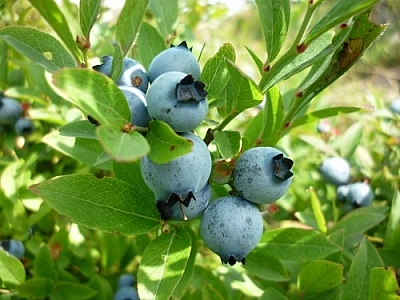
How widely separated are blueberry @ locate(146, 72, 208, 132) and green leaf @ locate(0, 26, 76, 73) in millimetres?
207

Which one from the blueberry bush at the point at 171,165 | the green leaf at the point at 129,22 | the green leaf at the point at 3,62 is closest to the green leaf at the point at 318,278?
the blueberry bush at the point at 171,165

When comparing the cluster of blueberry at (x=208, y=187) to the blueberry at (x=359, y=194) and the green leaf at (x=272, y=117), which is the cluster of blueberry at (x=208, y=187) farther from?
the blueberry at (x=359, y=194)

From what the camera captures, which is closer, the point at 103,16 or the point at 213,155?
the point at 213,155

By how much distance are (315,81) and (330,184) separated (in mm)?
798

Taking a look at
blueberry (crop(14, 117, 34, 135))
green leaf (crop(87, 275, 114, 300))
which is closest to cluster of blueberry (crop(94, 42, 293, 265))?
green leaf (crop(87, 275, 114, 300))

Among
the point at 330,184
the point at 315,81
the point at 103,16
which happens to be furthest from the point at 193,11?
the point at 315,81

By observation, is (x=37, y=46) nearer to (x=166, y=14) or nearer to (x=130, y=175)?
(x=130, y=175)

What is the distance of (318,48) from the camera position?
92 centimetres

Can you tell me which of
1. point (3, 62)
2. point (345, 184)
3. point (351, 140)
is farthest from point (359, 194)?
point (3, 62)

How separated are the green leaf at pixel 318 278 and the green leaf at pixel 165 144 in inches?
21.5

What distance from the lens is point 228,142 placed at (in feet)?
2.86

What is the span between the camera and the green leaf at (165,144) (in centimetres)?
67

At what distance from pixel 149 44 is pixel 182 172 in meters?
0.53

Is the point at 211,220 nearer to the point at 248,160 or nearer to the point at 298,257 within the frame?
the point at 248,160
